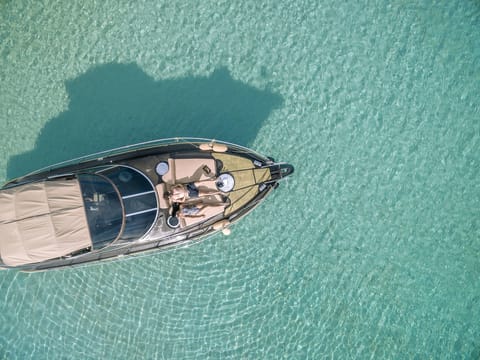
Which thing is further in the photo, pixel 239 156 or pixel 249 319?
pixel 249 319

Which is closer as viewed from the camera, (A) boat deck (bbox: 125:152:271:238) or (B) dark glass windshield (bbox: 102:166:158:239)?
(B) dark glass windshield (bbox: 102:166:158:239)

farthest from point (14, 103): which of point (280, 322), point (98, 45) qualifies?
point (280, 322)

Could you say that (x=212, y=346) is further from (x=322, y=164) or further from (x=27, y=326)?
(x=322, y=164)

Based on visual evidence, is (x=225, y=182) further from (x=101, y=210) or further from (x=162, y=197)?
(x=101, y=210)

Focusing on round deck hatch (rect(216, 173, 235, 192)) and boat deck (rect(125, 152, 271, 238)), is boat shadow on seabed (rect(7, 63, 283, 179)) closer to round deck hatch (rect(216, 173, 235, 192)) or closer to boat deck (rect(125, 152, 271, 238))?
boat deck (rect(125, 152, 271, 238))

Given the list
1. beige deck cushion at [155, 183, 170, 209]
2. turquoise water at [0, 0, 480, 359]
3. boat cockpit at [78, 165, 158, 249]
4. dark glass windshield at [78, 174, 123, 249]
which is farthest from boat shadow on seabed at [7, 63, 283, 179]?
dark glass windshield at [78, 174, 123, 249]

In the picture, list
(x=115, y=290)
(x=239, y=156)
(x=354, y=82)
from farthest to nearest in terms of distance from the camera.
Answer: (x=354, y=82) → (x=115, y=290) → (x=239, y=156)

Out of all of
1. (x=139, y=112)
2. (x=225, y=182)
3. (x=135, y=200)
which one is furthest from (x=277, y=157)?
(x=135, y=200)
